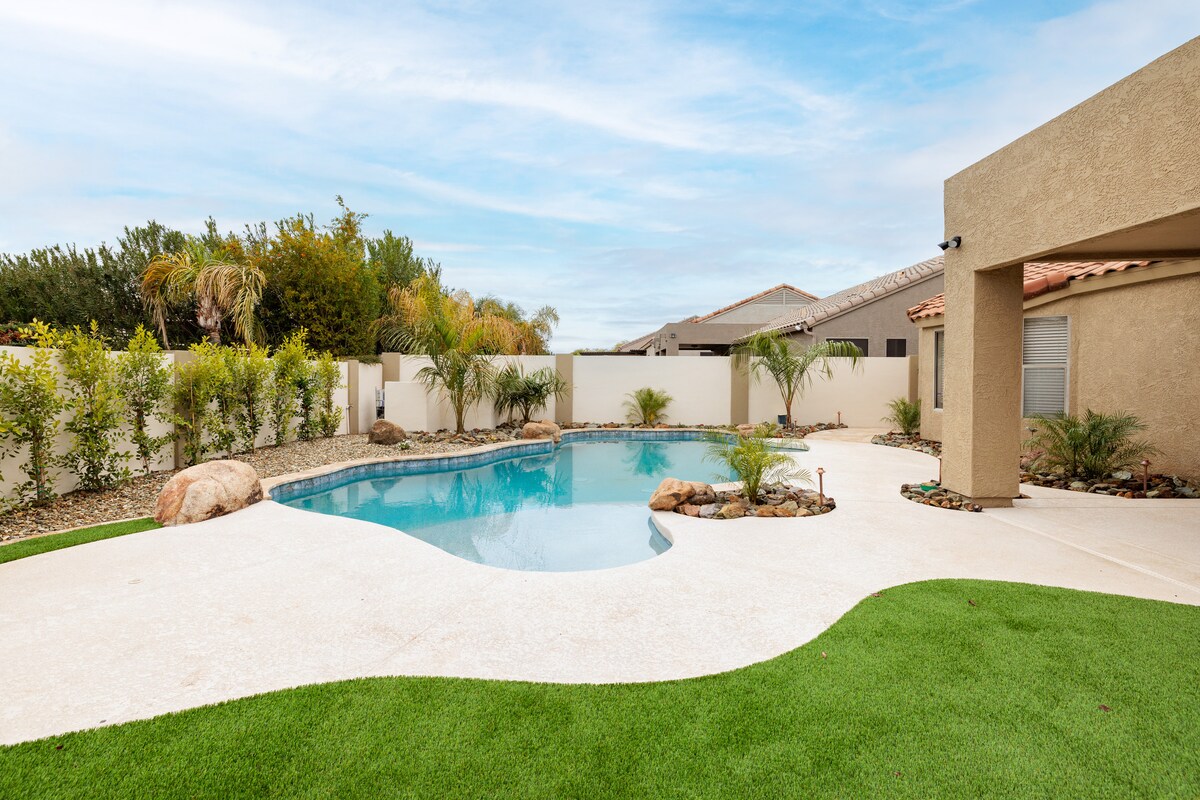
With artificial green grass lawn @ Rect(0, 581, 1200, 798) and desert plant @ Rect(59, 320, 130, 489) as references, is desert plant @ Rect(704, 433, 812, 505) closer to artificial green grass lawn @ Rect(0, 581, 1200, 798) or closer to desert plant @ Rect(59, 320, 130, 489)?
artificial green grass lawn @ Rect(0, 581, 1200, 798)

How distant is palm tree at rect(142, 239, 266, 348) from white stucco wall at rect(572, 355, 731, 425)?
8207 millimetres

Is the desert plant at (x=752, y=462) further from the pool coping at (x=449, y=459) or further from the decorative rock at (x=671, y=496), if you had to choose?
the pool coping at (x=449, y=459)

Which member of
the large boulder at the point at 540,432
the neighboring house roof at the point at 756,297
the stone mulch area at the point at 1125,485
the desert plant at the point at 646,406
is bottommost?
the stone mulch area at the point at 1125,485

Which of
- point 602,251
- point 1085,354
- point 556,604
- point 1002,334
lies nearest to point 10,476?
point 556,604

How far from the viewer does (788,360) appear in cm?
1471

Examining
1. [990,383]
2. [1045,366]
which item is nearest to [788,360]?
[1045,366]

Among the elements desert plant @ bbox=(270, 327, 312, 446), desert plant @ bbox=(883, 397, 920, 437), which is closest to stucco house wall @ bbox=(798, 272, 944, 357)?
desert plant @ bbox=(883, 397, 920, 437)

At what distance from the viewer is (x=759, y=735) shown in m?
2.38

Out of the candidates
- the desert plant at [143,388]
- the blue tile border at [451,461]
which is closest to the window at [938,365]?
the blue tile border at [451,461]

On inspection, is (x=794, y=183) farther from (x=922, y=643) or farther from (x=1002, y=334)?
(x=922, y=643)

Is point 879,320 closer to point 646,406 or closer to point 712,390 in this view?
point 712,390

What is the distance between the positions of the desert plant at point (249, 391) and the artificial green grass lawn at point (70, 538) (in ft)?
12.4

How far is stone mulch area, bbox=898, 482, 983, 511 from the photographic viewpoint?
639 centimetres

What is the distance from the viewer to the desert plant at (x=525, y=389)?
1491cm
